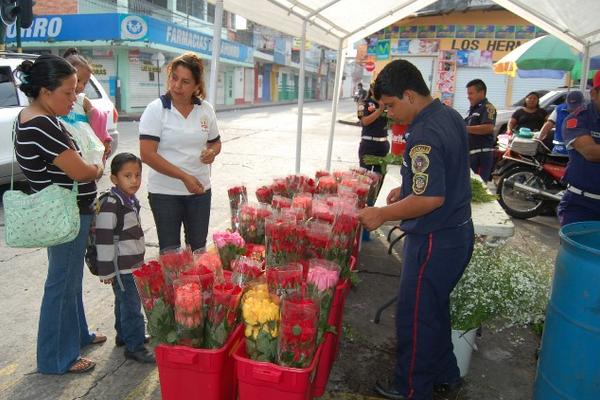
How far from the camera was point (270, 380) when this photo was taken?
1772mm

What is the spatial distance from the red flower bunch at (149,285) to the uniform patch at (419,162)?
128 centimetres

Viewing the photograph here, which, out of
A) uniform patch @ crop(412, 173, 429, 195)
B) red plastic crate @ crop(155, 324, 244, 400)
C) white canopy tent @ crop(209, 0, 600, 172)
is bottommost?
red plastic crate @ crop(155, 324, 244, 400)

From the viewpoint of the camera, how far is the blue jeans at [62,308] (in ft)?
8.22

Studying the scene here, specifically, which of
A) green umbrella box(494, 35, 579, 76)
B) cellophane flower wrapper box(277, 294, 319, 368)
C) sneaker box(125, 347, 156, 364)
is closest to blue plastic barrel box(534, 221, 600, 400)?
cellophane flower wrapper box(277, 294, 319, 368)

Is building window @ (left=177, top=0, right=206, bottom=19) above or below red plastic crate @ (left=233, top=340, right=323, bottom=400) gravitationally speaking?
above

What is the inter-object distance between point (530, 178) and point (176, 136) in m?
5.64

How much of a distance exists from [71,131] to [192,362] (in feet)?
4.55

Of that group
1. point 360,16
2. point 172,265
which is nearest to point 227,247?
point 172,265

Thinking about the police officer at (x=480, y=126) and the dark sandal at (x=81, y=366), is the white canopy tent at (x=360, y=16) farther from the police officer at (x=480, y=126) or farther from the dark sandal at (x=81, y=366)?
the dark sandal at (x=81, y=366)

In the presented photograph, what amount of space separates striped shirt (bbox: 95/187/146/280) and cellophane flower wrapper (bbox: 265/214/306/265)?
0.79 m

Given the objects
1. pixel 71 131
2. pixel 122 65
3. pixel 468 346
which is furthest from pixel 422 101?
pixel 122 65

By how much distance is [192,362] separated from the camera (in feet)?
6.04

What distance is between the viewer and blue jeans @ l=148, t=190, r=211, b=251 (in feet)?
10.1

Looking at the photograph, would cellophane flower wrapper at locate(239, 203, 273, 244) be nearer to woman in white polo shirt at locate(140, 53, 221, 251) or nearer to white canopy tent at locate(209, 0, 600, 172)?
woman in white polo shirt at locate(140, 53, 221, 251)
